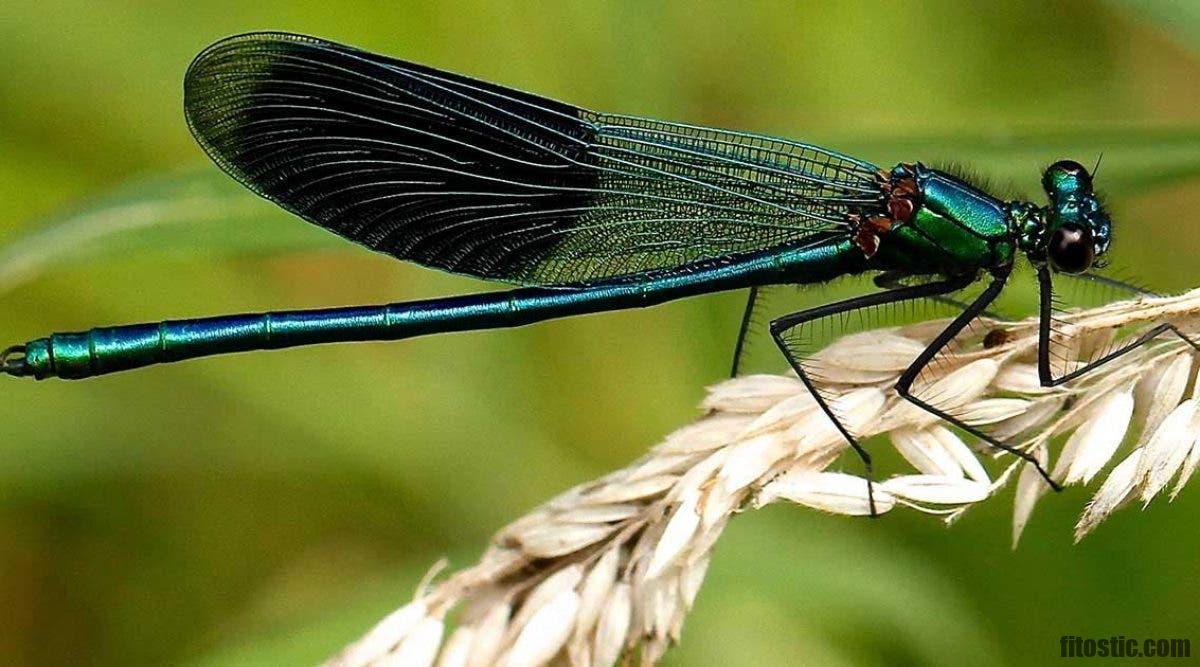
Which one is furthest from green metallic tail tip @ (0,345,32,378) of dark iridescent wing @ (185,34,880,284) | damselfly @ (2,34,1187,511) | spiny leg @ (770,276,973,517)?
spiny leg @ (770,276,973,517)

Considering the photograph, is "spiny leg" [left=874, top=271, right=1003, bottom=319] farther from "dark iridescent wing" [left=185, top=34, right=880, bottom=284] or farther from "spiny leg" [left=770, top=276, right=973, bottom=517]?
"dark iridescent wing" [left=185, top=34, right=880, bottom=284]

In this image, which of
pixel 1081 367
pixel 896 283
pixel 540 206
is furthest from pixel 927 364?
pixel 540 206

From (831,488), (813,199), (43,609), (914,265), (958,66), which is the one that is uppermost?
(958,66)

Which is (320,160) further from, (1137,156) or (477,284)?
(1137,156)

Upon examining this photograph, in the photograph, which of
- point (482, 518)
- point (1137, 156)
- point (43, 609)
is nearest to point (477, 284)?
point (482, 518)

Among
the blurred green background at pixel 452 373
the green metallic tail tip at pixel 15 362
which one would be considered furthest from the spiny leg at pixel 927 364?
the green metallic tail tip at pixel 15 362
